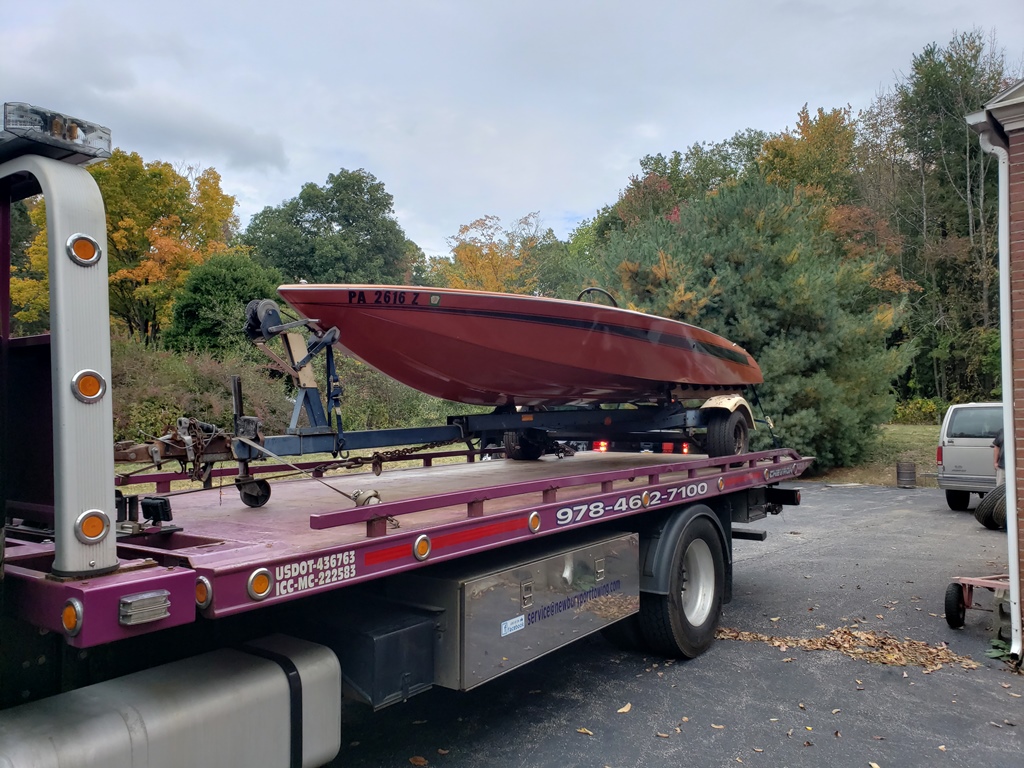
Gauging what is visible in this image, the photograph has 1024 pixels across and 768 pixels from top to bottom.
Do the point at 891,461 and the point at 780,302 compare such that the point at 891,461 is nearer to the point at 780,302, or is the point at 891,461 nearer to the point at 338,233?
the point at 780,302

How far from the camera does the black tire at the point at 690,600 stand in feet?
15.3

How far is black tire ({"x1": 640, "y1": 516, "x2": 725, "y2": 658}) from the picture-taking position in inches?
183

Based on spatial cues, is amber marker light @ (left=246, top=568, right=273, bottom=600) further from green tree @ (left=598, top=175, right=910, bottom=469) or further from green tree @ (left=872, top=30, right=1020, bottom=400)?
green tree @ (left=872, top=30, right=1020, bottom=400)

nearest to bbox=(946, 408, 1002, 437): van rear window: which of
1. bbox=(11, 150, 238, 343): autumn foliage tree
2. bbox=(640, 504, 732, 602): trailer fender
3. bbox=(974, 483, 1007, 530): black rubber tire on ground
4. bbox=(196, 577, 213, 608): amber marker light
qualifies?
bbox=(974, 483, 1007, 530): black rubber tire on ground

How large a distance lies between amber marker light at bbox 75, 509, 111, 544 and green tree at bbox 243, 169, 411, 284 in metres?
29.8

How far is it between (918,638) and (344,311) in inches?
178

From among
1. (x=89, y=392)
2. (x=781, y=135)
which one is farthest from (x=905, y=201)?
(x=89, y=392)

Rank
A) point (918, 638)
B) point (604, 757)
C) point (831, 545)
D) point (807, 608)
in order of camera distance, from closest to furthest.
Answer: point (604, 757), point (918, 638), point (807, 608), point (831, 545)

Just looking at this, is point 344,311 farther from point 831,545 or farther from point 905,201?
point 905,201

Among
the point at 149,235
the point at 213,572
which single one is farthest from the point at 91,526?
the point at 149,235

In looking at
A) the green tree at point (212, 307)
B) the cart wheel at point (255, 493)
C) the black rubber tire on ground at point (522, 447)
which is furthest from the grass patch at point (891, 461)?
the cart wheel at point (255, 493)

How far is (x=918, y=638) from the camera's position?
525 cm

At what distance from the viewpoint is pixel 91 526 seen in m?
2.02

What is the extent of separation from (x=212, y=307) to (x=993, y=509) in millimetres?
13241
